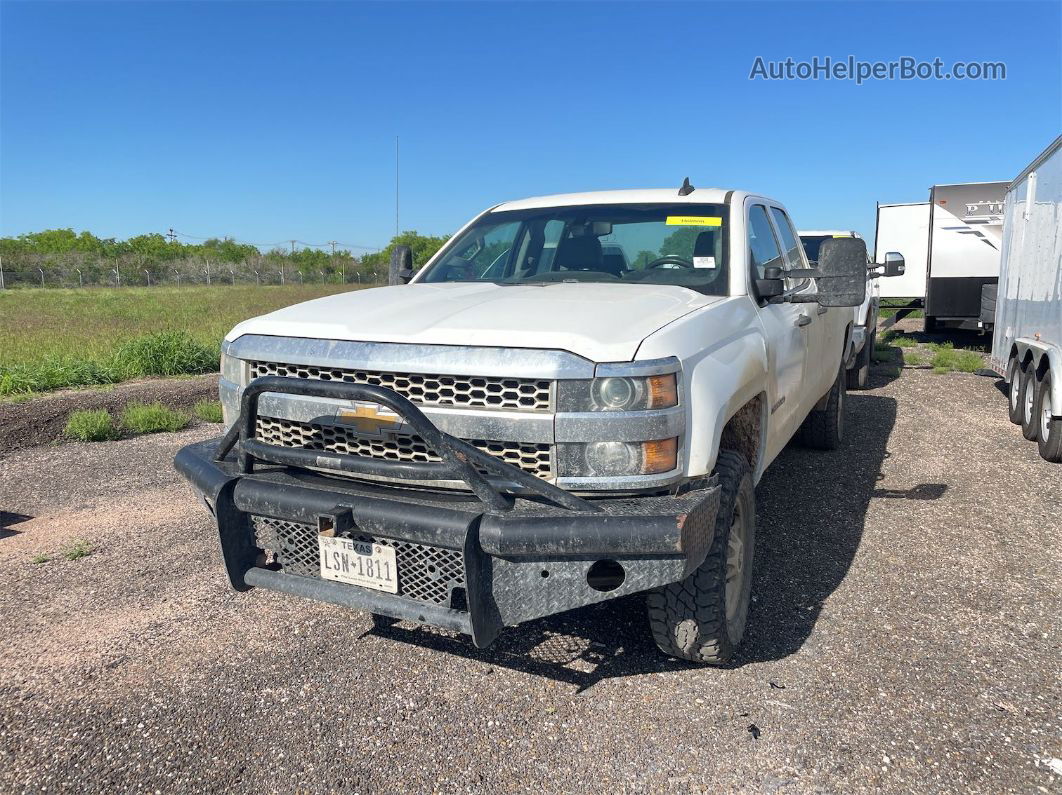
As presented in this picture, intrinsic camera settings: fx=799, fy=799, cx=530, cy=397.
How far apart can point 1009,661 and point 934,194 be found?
13.7 meters

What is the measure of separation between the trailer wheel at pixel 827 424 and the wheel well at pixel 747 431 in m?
3.05

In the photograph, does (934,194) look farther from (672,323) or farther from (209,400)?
(672,323)

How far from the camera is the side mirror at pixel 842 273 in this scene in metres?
3.46

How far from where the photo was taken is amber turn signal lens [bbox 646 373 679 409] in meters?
2.61

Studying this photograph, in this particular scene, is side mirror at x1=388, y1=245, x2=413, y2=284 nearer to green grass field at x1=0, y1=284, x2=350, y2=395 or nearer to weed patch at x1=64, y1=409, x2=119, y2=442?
weed patch at x1=64, y1=409, x2=119, y2=442

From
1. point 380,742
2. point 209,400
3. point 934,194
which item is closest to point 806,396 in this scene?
point 380,742

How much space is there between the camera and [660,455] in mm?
2635

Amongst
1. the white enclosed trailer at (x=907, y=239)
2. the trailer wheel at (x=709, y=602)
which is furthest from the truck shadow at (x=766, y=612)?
the white enclosed trailer at (x=907, y=239)

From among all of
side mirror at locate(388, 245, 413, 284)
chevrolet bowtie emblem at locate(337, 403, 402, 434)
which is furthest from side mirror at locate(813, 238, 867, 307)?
side mirror at locate(388, 245, 413, 284)

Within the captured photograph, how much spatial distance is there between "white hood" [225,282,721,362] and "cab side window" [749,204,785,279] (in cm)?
60

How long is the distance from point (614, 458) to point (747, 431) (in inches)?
46.3

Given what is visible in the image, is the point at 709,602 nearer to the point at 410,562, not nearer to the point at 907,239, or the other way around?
the point at 410,562

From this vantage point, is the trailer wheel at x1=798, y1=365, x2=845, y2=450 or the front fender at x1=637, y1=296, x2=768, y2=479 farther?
the trailer wheel at x1=798, y1=365, x2=845, y2=450

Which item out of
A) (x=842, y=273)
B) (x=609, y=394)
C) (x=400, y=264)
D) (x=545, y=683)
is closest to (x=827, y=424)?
(x=842, y=273)
